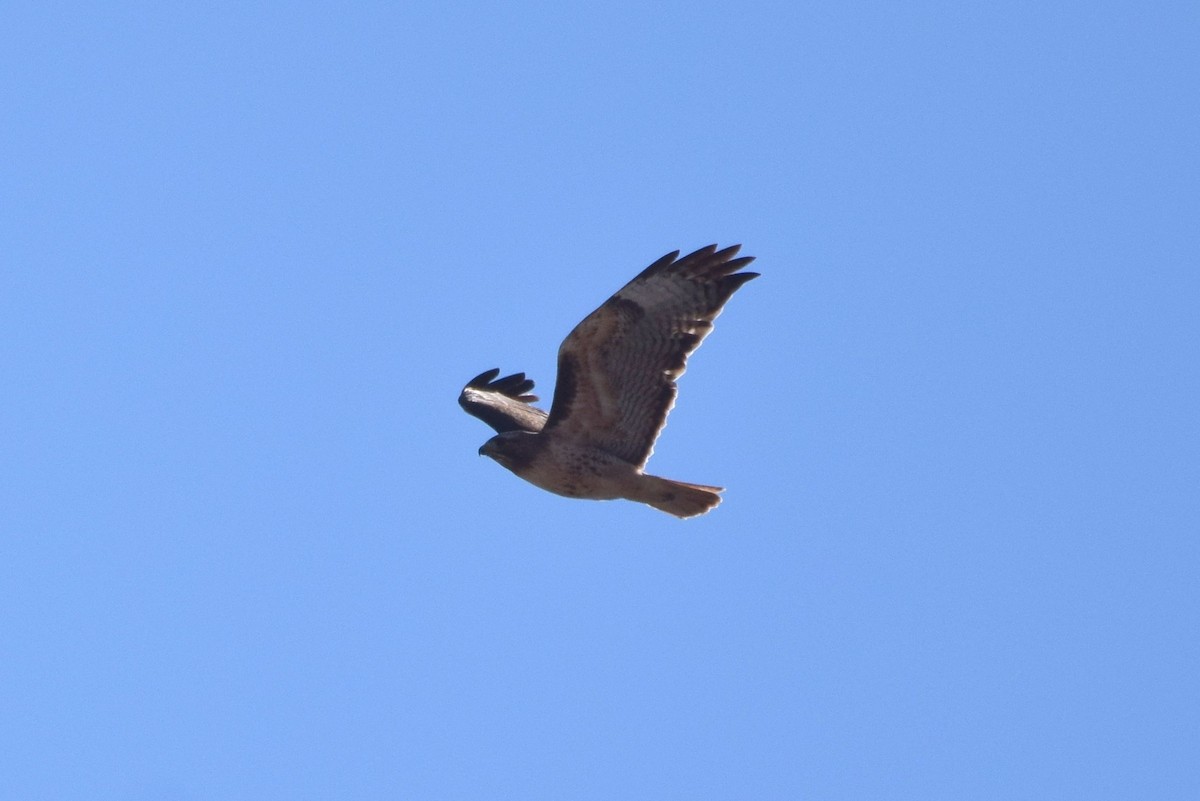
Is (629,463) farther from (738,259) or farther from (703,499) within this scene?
(738,259)

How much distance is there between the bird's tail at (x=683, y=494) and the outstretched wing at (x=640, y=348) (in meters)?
0.29

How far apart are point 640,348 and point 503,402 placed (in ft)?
7.51

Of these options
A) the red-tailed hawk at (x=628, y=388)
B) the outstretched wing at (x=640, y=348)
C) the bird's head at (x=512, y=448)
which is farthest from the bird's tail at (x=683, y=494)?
the bird's head at (x=512, y=448)

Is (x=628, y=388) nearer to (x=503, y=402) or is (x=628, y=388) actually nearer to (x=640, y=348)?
(x=640, y=348)

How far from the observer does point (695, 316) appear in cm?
1173

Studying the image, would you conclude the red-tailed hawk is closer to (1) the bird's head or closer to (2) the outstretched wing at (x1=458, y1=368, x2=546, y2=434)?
(1) the bird's head

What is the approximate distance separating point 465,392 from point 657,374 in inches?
93.6

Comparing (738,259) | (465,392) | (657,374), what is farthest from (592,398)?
(465,392)

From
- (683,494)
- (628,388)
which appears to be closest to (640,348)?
(628,388)

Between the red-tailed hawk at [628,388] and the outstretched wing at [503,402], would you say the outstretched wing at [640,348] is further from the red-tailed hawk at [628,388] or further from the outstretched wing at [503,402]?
the outstretched wing at [503,402]

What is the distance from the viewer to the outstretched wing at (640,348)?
1166cm

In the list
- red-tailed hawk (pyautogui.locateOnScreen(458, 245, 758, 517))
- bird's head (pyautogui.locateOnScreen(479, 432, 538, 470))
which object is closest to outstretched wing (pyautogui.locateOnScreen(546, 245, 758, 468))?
red-tailed hawk (pyautogui.locateOnScreen(458, 245, 758, 517))

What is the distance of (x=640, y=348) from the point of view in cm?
1172

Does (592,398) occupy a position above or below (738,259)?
below
